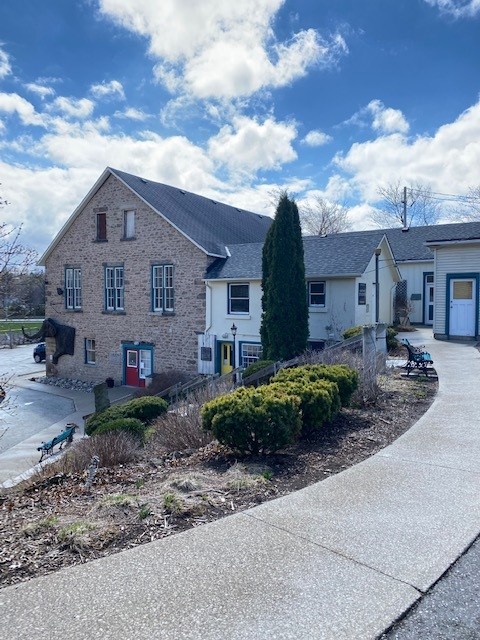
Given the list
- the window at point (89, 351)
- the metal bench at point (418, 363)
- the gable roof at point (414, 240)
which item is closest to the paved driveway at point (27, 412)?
the window at point (89, 351)

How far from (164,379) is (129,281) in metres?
6.10

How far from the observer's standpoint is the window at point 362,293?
20500mm

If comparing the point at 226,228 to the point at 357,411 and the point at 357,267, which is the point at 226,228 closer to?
the point at 357,267

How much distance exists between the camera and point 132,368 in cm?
2564

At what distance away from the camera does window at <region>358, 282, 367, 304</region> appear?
20500 millimetres

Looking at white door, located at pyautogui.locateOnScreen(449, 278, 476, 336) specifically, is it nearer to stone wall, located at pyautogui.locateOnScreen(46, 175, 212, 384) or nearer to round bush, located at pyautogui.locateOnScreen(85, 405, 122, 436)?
stone wall, located at pyautogui.locateOnScreen(46, 175, 212, 384)

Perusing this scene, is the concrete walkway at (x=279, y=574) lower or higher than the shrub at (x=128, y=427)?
higher

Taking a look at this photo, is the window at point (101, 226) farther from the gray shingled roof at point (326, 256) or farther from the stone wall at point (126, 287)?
the gray shingled roof at point (326, 256)

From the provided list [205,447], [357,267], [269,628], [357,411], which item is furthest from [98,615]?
[357,267]

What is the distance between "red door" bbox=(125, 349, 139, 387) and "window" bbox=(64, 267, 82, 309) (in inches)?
192

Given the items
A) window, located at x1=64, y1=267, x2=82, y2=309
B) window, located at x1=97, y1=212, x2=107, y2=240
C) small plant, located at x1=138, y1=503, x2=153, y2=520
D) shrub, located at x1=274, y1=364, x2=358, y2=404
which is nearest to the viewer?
small plant, located at x1=138, y1=503, x2=153, y2=520

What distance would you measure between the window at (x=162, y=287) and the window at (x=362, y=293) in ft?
30.2

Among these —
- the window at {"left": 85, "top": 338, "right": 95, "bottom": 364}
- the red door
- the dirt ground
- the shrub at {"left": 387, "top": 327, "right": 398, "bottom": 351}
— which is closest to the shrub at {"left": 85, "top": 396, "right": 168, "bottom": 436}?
the dirt ground

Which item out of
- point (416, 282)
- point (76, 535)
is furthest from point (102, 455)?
point (416, 282)
